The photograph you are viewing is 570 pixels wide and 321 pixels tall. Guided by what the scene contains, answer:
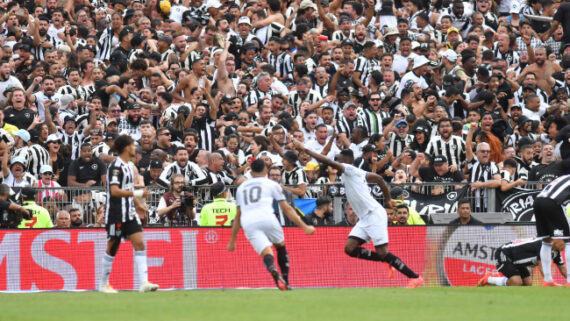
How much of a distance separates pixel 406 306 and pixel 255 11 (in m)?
15.7

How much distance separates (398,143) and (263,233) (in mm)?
7269

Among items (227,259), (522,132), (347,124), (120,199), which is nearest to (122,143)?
(120,199)

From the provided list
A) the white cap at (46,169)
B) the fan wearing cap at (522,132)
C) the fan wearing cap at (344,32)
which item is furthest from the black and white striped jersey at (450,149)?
the white cap at (46,169)

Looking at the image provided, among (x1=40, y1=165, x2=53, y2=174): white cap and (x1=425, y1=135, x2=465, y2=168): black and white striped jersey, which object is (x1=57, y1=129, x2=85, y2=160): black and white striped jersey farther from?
(x1=425, y1=135, x2=465, y2=168): black and white striped jersey

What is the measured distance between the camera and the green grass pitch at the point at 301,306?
1236 cm

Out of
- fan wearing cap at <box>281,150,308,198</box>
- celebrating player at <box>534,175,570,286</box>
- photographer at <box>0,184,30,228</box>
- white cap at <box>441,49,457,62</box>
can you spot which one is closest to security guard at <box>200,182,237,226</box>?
fan wearing cap at <box>281,150,308,198</box>

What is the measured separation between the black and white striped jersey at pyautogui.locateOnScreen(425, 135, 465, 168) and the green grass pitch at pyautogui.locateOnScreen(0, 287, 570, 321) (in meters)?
5.88

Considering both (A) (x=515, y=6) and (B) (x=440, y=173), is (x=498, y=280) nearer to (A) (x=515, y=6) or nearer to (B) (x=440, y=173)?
(B) (x=440, y=173)

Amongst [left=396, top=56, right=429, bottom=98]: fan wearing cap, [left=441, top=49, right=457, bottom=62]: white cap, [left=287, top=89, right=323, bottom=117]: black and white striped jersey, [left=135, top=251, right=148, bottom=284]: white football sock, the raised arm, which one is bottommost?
[left=135, top=251, right=148, bottom=284]: white football sock

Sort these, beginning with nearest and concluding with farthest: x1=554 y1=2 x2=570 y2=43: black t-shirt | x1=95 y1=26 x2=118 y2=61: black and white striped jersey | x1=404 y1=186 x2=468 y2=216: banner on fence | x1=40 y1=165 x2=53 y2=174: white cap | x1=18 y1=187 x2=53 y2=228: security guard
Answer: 1. x1=18 y1=187 x2=53 y2=228: security guard
2. x1=404 y1=186 x2=468 y2=216: banner on fence
3. x1=40 y1=165 x2=53 y2=174: white cap
4. x1=95 y1=26 x2=118 y2=61: black and white striped jersey
5. x1=554 y1=2 x2=570 y2=43: black t-shirt

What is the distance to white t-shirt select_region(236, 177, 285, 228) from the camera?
15641 millimetres

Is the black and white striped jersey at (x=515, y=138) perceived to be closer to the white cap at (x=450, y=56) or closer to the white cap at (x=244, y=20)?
the white cap at (x=450, y=56)

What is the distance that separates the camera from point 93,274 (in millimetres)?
18812

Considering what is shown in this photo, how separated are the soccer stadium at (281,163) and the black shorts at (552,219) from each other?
0.03 meters
